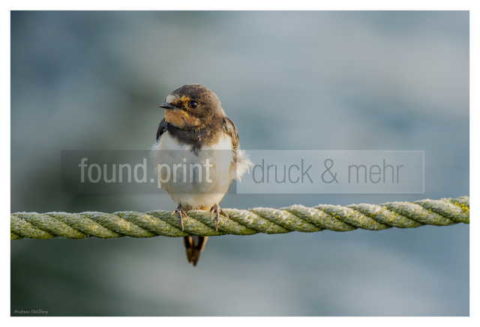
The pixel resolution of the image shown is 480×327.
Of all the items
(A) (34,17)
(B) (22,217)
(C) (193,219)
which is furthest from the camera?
(A) (34,17)

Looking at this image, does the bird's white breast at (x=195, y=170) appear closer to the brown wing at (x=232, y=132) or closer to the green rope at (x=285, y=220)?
the brown wing at (x=232, y=132)

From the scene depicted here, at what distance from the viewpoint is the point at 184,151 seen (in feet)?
13.4

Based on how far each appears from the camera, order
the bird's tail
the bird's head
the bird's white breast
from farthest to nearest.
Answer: the bird's tail → the bird's head → the bird's white breast

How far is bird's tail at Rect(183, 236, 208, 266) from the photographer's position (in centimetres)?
489

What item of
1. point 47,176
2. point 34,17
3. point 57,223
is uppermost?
point 34,17

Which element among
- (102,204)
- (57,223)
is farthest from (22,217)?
(102,204)

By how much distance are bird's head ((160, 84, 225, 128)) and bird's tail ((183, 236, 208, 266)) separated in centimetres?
102

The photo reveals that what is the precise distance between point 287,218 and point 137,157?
8.75 feet

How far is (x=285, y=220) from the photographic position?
3371 mm

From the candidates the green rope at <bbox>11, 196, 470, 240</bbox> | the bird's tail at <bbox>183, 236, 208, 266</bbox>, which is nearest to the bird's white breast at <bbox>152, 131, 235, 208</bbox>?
the bird's tail at <bbox>183, 236, 208, 266</bbox>

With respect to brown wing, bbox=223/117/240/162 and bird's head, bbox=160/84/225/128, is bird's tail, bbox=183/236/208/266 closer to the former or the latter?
brown wing, bbox=223/117/240/162

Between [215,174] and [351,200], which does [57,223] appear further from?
[351,200]

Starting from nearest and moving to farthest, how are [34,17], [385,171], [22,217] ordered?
[22,217]
[385,171]
[34,17]

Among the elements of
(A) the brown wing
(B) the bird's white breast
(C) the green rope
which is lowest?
(C) the green rope
